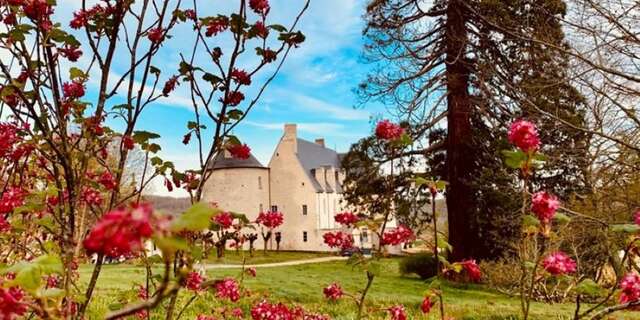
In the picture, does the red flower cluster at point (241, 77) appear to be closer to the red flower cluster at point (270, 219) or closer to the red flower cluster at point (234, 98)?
the red flower cluster at point (234, 98)

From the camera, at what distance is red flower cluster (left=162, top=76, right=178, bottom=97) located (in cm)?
270

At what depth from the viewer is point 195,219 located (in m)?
0.72

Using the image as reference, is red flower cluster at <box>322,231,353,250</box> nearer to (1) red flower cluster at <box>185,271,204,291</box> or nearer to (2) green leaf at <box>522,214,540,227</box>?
(1) red flower cluster at <box>185,271,204,291</box>

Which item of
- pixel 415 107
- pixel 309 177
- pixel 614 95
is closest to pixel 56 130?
pixel 614 95

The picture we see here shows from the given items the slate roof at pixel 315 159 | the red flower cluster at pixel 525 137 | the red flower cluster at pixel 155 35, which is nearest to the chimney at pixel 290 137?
the slate roof at pixel 315 159

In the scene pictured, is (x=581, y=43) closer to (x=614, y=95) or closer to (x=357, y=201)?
(x=614, y=95)

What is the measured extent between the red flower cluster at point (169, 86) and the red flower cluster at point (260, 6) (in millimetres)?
562

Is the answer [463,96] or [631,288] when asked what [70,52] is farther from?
[463,96]

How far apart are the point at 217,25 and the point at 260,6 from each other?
0.75 ft

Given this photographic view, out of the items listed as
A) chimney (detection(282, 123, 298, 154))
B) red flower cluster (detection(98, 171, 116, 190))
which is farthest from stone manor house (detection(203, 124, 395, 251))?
red flower cluster (detection(98, 171, 116, 190))

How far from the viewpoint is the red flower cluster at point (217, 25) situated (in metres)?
2.55

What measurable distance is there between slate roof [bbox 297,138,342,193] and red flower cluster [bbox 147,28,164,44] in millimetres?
39161

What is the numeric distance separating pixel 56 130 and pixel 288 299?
7.33 metres

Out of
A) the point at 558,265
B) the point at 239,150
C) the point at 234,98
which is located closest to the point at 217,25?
the point at 234,98
